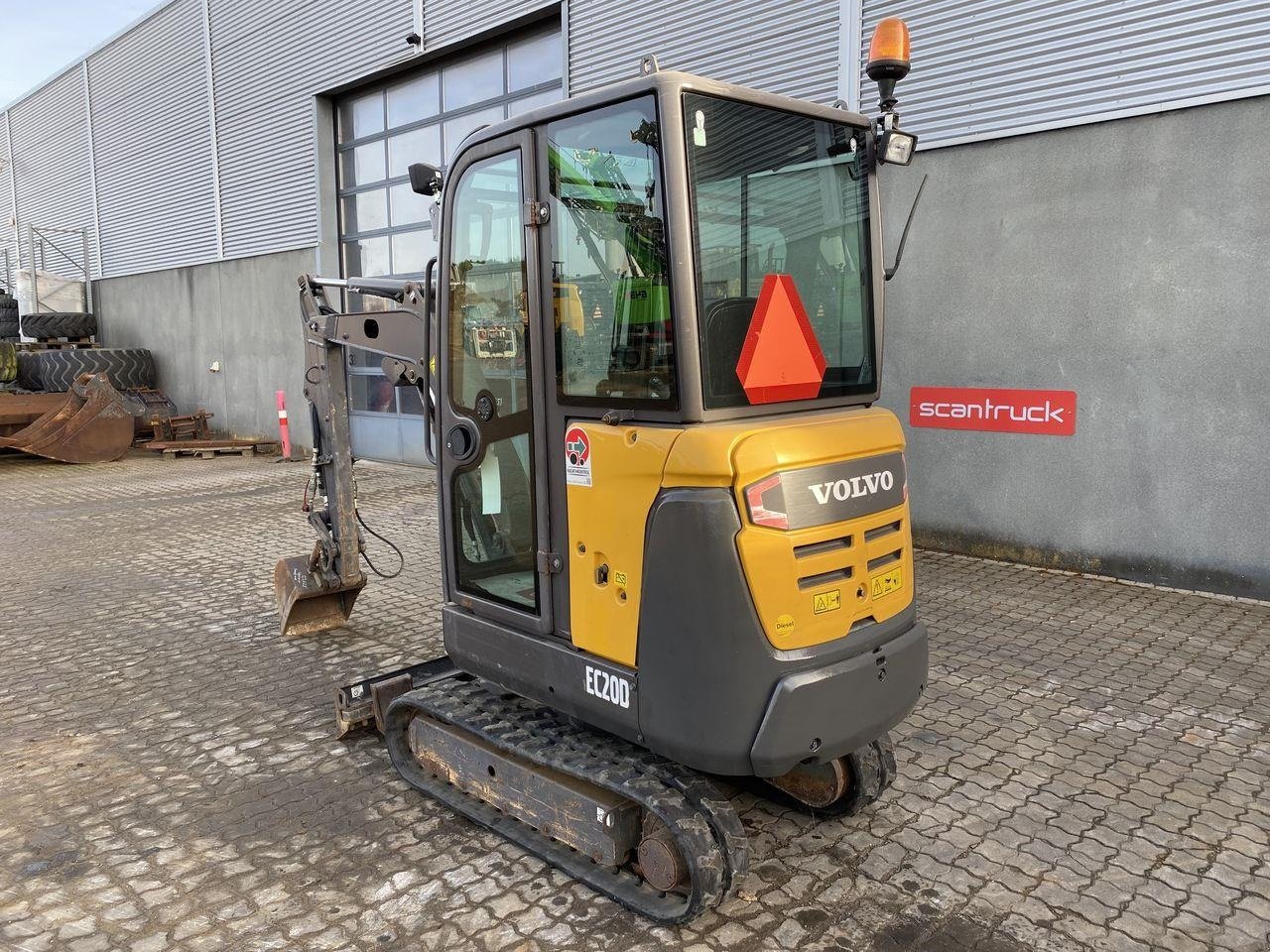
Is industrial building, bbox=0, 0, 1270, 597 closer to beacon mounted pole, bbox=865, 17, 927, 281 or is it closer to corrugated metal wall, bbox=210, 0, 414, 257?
corrugated metal wall, bbox=210, 0, 414, 257

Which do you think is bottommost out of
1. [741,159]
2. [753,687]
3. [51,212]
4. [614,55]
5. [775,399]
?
[753,687]

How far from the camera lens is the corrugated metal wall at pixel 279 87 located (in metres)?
13.1

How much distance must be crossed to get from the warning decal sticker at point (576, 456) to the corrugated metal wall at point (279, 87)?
11.2m

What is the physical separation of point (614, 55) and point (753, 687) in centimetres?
889

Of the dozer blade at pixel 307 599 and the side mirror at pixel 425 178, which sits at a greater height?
the side mirror at pixel 425 178

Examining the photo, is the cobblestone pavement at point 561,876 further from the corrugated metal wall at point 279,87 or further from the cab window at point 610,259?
the corrugated metal wall at point 279,87

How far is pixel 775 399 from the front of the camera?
2.96 metres

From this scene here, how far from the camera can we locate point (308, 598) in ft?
19.3

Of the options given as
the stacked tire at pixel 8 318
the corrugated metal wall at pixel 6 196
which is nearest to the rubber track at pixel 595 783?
the stacked tire at pixel 8 318

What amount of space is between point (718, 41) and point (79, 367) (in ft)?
43.2

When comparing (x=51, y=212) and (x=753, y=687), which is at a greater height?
(x=51, y=212)

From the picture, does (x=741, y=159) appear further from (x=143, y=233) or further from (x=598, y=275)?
(x=143, y=233)

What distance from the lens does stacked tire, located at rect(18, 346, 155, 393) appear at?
16312 millimetres

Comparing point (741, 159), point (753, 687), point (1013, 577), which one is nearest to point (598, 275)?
point (741, 159)
